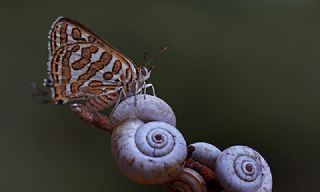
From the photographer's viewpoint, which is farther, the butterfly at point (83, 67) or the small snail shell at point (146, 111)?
the butterfly at point (83, 67)

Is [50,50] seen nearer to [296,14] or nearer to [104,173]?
[104,173]

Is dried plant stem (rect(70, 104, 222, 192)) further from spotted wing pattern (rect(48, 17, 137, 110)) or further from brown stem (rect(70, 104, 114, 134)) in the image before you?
spotted wing pattern (rect(48, 17, 137, 110))

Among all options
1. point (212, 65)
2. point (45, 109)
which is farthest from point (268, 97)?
point (45, 109)

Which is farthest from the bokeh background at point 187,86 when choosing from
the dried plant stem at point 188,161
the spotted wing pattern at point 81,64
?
the dried plant stem at point 188,161

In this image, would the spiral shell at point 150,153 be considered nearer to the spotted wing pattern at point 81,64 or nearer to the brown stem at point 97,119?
the brown stem at point 97,119

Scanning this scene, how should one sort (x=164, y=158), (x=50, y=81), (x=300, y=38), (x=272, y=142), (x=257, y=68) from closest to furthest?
(x=164, y=158) < (x=50, y=81) < (x=272, y=142) < (x=257, y=68) < (x=300, y=38)

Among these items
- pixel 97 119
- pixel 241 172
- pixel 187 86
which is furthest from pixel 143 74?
pixel 187 86
